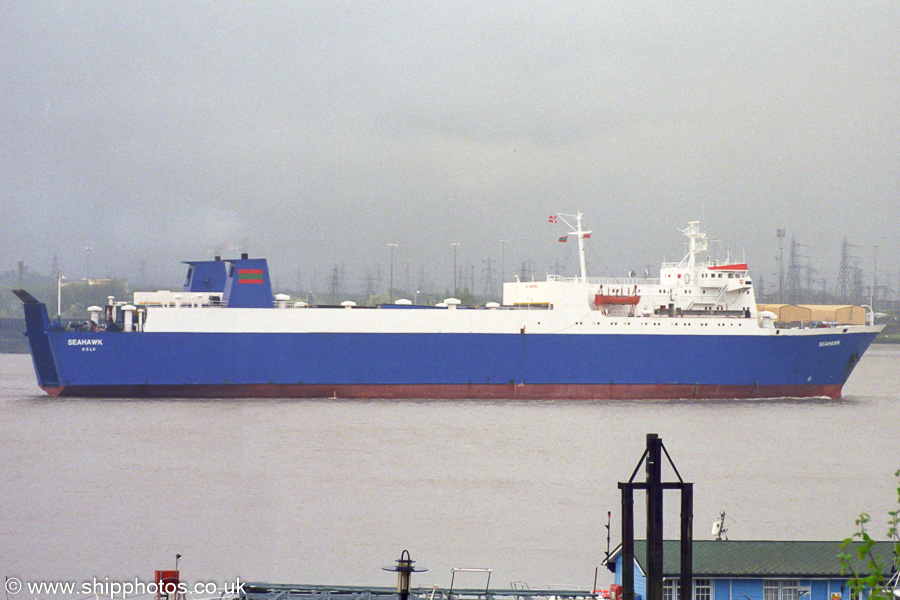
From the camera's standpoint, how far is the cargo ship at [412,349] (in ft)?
93.1

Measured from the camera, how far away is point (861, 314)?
74.3 m

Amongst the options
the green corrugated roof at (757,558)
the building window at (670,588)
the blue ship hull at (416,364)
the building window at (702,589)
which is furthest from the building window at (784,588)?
the blue ship hull at (416,364)

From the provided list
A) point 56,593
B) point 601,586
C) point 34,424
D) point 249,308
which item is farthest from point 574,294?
point 56,593

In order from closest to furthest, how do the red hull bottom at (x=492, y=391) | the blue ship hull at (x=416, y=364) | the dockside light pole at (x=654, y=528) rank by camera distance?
the dockside light pole at (x=654, y=528), the blue ship hull at (x=416, y=364), the red hull bottom at (x=492, y=391)

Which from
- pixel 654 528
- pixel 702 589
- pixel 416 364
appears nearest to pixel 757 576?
pixel 702 589

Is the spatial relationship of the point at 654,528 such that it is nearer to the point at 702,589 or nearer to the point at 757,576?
the point at 702,589

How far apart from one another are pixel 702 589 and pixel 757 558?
2.20ft

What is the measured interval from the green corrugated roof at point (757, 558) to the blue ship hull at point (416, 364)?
19.0m

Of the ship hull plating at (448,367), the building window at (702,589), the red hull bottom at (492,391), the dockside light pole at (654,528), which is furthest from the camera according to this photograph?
the red hull bottom at (492,391)

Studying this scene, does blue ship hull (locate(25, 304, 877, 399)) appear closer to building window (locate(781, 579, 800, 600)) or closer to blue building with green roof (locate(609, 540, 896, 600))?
blue building with green roof (locate(609, 540, 896, 600))

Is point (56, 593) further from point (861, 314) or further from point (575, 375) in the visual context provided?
point (861, 314)

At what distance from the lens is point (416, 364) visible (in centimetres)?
2914

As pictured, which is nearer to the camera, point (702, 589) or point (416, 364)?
point (702, 589)

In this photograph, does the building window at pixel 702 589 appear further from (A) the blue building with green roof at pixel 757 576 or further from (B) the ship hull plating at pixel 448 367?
(B) the ship hull plating at pixel 448 367
